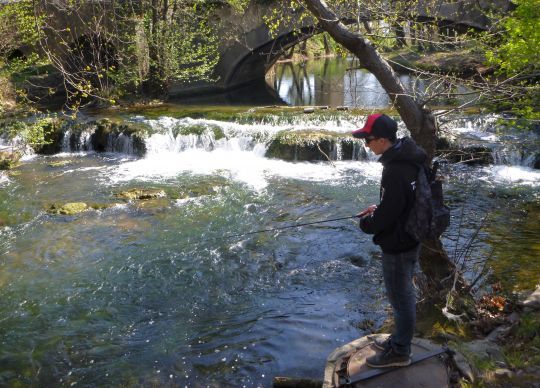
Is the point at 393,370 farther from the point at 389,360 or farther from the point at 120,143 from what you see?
the point at 120,143

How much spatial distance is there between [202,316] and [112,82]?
1506 centimetres

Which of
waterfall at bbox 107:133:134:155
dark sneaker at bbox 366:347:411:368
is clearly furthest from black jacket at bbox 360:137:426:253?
waterfall at bbox 107:133:134:155

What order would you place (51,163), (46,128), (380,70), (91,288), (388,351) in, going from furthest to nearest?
(46,128)
(51,163)
(91,288)
(380,70)
(388,351)

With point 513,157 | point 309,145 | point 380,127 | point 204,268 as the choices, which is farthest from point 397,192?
point 309,145

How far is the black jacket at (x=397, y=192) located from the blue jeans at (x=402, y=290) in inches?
3.8

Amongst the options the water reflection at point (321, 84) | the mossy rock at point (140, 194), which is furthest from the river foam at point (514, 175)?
the mossy rock at point (140, 194)

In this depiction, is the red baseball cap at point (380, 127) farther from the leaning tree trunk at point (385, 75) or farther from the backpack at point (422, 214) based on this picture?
the leaning tree trunk at point (385, 75)

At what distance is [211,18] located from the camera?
20.4 metres

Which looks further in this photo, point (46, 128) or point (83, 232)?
point (46, 128)

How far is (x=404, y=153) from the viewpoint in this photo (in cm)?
324

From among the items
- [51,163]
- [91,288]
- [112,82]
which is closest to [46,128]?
[51,163]

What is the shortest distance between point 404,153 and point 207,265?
4.47m

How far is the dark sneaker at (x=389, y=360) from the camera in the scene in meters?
3.64

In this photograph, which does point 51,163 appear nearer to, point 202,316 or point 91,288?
point 91,288
